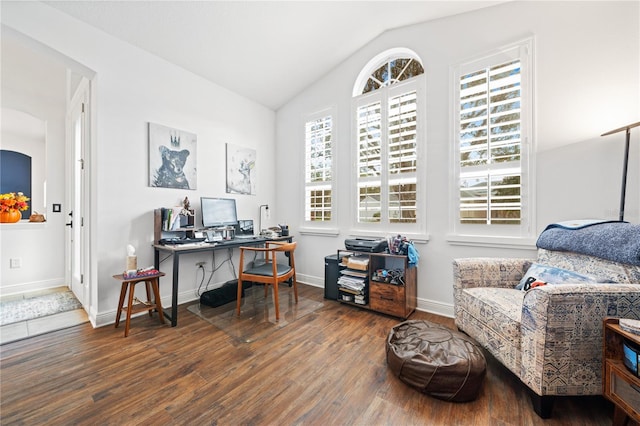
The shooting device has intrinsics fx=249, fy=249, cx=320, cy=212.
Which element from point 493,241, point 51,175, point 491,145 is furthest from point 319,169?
point 51,175

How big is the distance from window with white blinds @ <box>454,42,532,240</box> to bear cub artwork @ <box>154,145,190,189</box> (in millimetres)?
3069

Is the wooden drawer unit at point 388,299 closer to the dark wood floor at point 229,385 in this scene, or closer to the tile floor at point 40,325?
the dark wood floor at point 229,385

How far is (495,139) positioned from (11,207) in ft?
18.9

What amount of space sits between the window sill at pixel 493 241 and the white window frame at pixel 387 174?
0.30 m

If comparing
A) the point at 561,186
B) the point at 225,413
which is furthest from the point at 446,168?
the point at 225,413

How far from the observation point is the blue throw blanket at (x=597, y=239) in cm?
147

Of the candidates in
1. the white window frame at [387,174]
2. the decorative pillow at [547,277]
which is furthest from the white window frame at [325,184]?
the decorative pillow at [547,277]

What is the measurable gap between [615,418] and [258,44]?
394 cm

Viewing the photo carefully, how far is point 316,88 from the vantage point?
12.2 ft

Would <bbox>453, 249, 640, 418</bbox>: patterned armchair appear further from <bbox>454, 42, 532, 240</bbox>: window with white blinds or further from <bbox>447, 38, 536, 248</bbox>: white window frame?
<bbox>454, 42, 532, 240</bbox>: window with white blinds

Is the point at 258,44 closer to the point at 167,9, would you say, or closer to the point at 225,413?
the point at 167,9

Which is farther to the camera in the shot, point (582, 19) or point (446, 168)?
point (446, 168)

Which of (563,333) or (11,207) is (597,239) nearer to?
(563,333)

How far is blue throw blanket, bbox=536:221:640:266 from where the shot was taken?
4.83 ft
